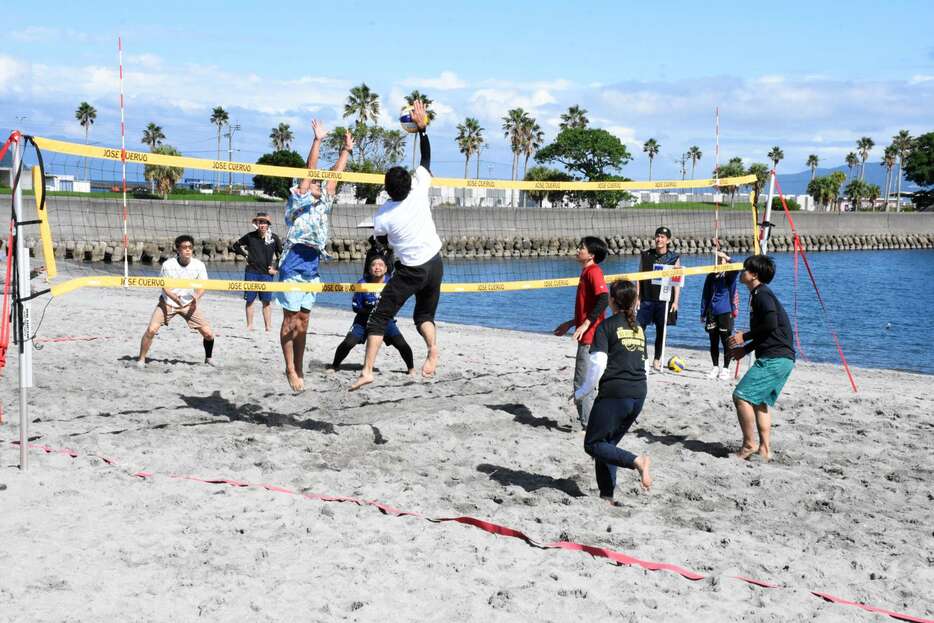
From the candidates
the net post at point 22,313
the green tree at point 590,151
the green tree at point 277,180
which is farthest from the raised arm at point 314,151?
the green tree at point 590,151

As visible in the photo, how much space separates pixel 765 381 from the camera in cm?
670

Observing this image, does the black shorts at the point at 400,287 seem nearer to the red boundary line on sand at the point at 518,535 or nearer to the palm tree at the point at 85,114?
the red boundary line on sand at the point at 518,535

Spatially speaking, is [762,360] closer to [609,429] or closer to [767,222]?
[609,429]

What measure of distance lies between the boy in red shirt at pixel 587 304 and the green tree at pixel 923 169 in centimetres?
10331

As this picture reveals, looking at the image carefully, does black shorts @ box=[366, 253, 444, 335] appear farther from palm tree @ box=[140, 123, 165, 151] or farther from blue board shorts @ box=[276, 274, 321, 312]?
palm tree @ box=[140, 123, 165, 151]

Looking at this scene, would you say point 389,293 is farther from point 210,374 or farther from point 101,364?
point 101,364

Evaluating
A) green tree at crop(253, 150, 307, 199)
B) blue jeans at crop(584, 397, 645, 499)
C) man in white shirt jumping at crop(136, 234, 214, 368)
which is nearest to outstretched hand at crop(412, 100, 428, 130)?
blue jeans at crop(584, 397, 645, 499)

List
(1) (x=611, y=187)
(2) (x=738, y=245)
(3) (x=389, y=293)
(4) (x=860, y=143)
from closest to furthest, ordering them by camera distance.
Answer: (3) (x=389, y=293)
(1) (x=611, y=187)
(2) (x=738, y=245)
(4) (x=860, y=143)

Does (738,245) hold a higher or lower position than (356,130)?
lower

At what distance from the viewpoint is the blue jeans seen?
18.4ft

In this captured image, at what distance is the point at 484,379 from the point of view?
31.1 feet

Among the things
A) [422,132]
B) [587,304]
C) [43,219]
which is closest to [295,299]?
[422,132]

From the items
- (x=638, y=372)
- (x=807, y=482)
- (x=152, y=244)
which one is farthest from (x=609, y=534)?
(x=152, y=244)

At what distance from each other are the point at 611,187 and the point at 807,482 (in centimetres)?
374
